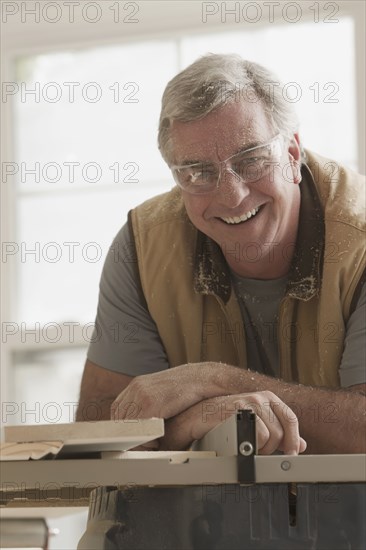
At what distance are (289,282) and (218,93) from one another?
370 millimetres

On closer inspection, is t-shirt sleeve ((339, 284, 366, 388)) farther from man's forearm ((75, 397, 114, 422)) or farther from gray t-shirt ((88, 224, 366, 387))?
man's forearm ((75, 397, 114, 422))

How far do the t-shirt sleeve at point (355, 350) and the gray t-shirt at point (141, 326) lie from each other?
0.18 meters

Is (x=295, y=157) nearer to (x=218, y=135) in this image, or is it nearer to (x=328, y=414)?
(x=218, y=135)

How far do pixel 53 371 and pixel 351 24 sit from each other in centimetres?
155

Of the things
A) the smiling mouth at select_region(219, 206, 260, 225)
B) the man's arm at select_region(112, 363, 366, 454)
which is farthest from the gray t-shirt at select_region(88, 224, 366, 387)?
the man's arm at select_region(112, 363, 366, 454)

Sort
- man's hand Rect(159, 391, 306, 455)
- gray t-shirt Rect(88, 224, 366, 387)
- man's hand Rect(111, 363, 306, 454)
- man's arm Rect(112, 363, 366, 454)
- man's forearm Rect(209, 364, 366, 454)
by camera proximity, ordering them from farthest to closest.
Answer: gray t-shirt Rect(88, 224, 366, 387), man's forearm Rect(209, 364, 366, 454), man's arm Rect(112, 363, 366, 454), man's hand Rect(111, 363, 306, 454), man's hand Rect(159, 391, 306, 455)

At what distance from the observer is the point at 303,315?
67.7 inches

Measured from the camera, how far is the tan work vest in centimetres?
166

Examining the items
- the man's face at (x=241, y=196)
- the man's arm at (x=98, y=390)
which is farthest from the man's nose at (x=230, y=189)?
the man's arm at (x=98, y=390)

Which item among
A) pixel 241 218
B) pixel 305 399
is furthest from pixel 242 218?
pixel 305 399

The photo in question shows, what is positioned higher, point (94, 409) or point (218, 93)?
point (218, 93)

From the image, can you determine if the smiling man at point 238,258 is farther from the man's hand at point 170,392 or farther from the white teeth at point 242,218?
the man's hand at point 170,392

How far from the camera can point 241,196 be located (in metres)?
1.67

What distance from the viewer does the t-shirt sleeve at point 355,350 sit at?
1568 mm
